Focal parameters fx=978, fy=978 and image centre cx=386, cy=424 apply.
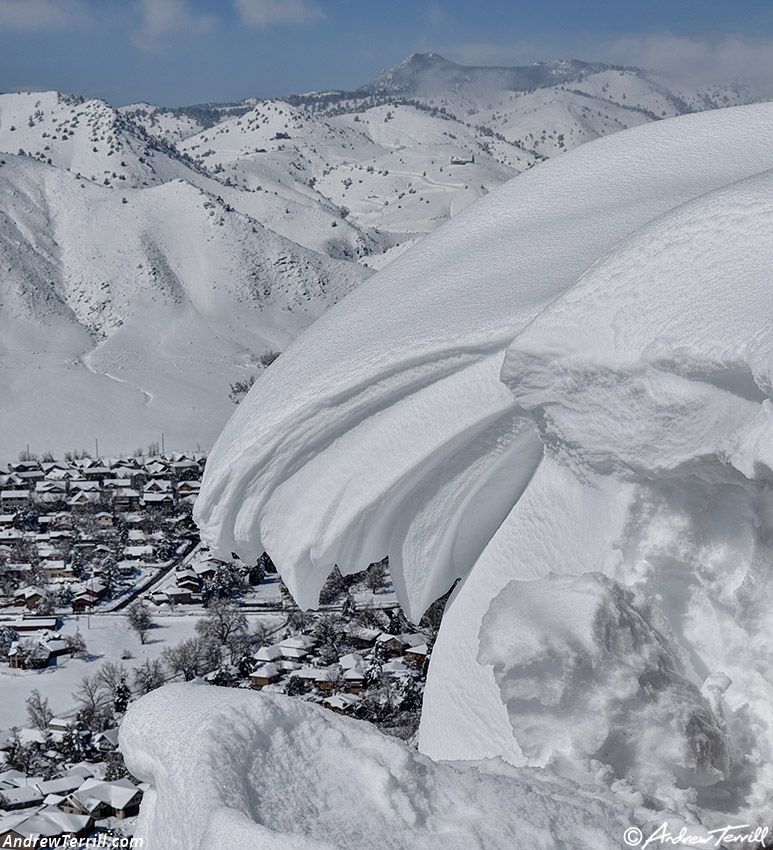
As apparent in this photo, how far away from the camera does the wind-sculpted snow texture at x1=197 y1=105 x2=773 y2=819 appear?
68.7 inches

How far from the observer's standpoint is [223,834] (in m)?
1.25

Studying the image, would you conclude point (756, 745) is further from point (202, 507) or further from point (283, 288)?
point (283, 288)

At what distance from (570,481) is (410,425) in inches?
15.8

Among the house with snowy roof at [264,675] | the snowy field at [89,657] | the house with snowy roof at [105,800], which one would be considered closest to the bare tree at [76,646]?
the snowy field at [89,657]

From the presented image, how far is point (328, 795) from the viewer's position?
1390 millimetres

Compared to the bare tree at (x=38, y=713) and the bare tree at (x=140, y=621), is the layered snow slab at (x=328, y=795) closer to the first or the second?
the bare tree at (x=38, y=713)

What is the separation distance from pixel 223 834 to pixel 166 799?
0.32 meters

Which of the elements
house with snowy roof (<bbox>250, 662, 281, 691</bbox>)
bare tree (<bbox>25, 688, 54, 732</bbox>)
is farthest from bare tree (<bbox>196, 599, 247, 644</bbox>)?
bare tree (<bbox>25, 688, 54, 732</bbox>)

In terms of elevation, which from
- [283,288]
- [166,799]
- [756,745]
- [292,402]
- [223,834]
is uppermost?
[292,402]

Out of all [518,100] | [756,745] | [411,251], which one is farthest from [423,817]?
[518,100]

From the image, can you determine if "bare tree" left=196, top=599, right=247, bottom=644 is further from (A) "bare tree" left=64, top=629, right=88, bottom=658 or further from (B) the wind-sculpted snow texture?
(B) the wind-sculpted snow texture

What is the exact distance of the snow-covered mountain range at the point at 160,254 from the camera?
44.7m

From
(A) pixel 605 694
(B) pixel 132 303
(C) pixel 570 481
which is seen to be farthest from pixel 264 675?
(B) pixel 132 303

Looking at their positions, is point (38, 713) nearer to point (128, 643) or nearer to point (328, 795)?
point (128, 643)
